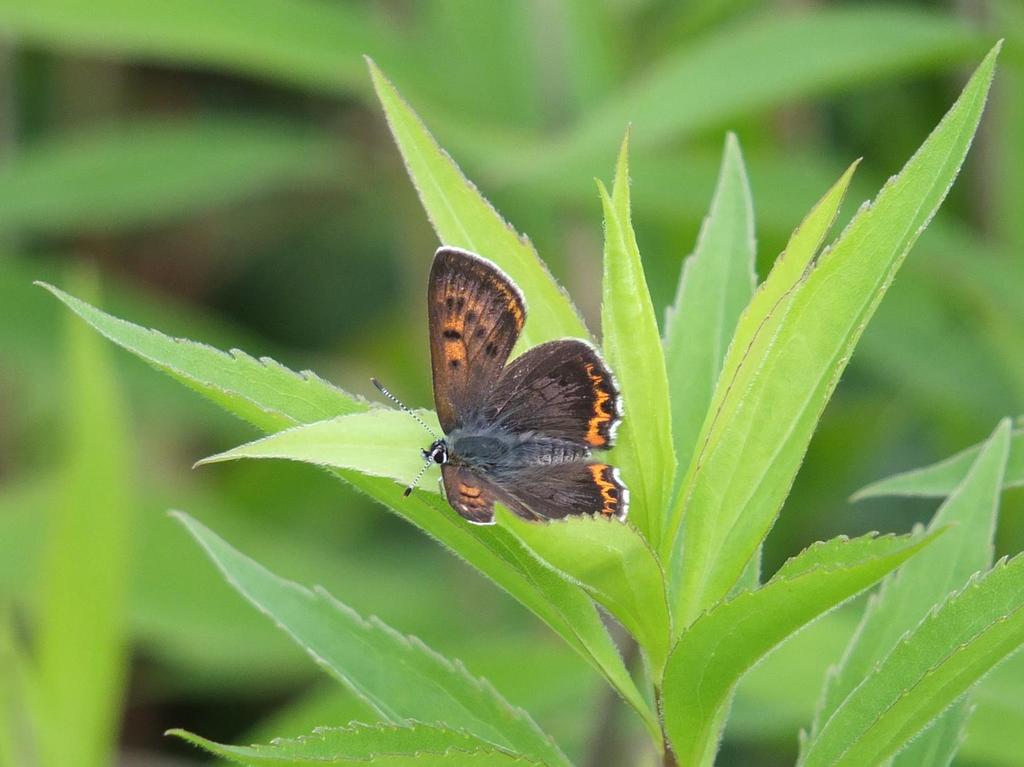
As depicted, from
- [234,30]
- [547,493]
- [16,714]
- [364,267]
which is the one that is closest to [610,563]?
[547,493]

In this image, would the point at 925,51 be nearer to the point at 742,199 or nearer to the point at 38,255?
the point at 742,199

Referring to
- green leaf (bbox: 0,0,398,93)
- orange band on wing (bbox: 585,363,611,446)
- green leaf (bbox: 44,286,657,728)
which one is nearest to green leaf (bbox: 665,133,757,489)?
orange band on wing (bbox: 585,363,611,446)

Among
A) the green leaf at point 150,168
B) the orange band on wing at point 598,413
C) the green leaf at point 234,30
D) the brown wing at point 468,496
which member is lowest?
the brown wing at point 468,496

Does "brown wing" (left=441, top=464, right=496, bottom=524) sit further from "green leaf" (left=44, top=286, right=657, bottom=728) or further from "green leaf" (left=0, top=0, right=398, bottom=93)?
"green leaf" (left=0, top=0, right=398, bottom=93)

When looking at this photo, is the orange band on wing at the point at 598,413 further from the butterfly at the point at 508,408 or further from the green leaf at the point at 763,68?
the green leaf at the point at 763,68

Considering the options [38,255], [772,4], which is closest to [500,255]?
[772,4]

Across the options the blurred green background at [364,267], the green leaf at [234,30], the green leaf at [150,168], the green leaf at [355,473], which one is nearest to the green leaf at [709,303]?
the green leaf at [355,473]

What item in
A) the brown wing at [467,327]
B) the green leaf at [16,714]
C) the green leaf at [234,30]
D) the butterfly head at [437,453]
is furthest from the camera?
the green leaf at [234,30]
